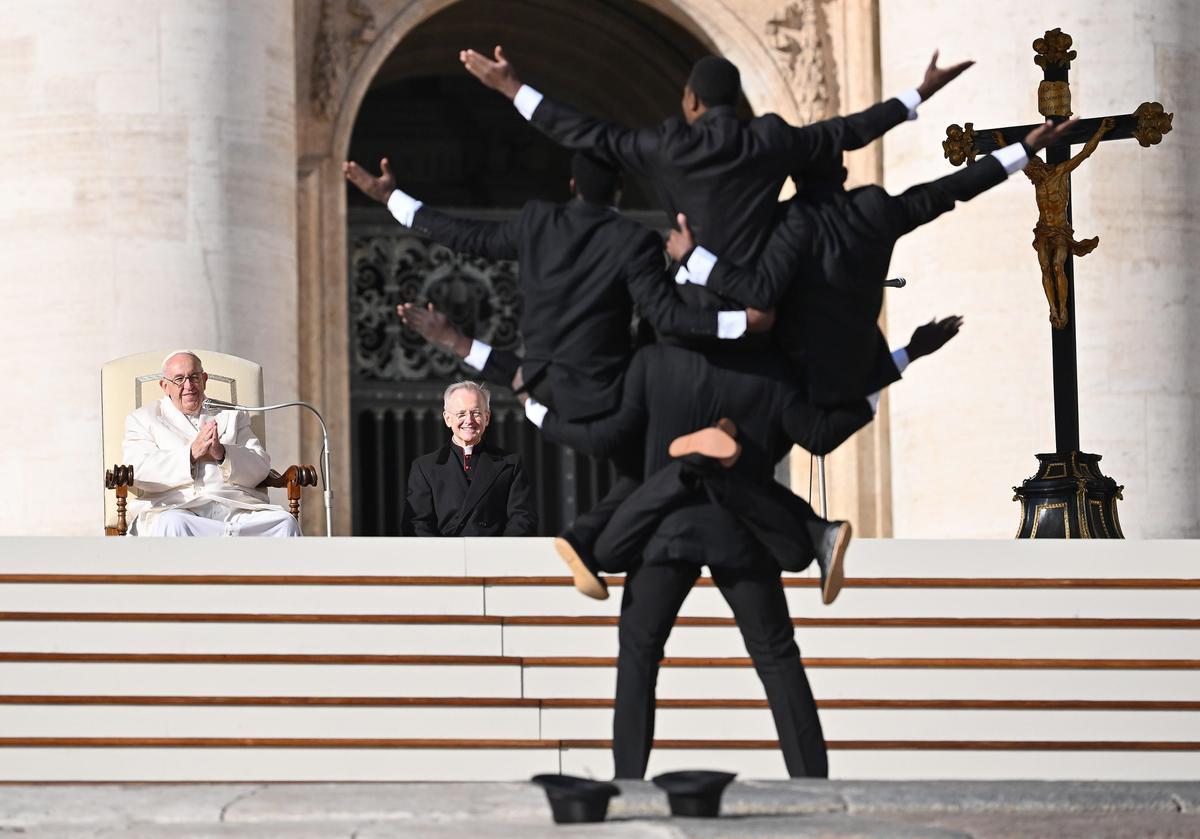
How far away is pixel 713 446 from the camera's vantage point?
5348 mm

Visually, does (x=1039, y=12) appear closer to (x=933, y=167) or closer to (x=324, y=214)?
(x=933, y=167)

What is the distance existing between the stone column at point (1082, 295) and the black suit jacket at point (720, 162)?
625 cm

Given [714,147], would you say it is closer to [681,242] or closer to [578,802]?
[681,242]

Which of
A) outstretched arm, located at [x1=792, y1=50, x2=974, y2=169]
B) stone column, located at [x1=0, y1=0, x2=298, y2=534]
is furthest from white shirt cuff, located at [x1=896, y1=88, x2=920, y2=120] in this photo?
stone column, located at [x1=0, y1=0, x2=298, y2=534]

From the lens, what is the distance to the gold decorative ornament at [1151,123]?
9227 mm

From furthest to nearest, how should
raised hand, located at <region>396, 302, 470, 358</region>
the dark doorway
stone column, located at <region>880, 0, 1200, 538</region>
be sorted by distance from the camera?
the dark doorway, stone column, located at <region>880, 0, 1200, 538</region>, raised hand, located at <region>396, 302, 470, 358</region>

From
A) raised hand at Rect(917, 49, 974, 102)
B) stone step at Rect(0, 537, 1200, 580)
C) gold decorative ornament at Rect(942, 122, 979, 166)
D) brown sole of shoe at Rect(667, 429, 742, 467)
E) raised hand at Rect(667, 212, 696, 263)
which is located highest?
gold decorative ornament at Rect(942, 122, 979, 166)

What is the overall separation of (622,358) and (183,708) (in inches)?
82.2

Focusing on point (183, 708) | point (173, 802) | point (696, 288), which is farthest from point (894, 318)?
point (173, 802)

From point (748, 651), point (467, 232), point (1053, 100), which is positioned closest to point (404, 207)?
point (467, 232)

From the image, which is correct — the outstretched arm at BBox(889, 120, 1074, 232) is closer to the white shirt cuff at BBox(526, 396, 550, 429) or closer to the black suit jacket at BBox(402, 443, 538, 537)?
the white shirt cuff at BBox(526, 396, 550, 429)

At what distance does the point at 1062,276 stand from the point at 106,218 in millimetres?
4622

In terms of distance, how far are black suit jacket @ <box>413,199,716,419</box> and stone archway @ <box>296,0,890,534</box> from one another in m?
6.98

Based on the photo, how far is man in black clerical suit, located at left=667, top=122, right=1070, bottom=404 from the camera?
546 cm
